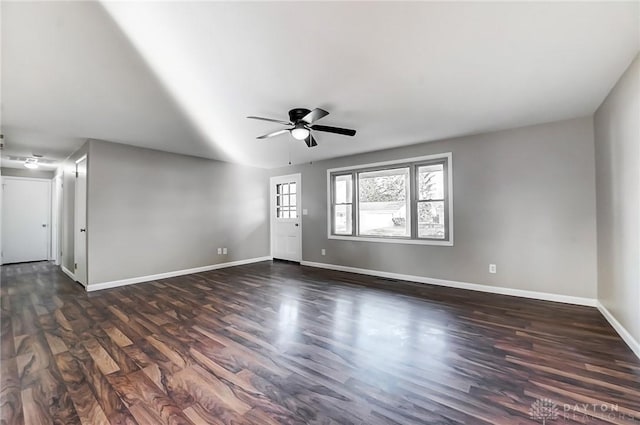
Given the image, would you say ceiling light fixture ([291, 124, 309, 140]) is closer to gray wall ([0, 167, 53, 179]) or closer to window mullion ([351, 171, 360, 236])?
window mullion ([351, 171, 360, 236])

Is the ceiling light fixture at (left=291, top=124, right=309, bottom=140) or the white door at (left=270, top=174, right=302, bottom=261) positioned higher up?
the ceiling light fixture at (left=291, top=124, right=309, bottom=140)

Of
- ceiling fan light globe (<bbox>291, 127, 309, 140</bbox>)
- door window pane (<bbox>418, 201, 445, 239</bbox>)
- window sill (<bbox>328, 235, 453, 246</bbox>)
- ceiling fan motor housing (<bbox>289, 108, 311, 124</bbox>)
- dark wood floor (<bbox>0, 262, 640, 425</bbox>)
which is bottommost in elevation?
dark wood floor (<bbox>0, 262, 640, 425</bbox>)

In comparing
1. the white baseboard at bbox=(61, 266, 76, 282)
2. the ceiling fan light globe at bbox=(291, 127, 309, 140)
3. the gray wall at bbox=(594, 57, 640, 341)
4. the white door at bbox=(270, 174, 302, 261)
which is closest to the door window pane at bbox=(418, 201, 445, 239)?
the gray wall at bbox=(594, 57, 640, 341)

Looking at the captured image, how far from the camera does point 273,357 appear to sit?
2195 millimetres

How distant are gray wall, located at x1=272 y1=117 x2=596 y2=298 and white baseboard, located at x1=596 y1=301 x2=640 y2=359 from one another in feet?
1.29

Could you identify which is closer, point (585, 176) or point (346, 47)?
point (346, 47)

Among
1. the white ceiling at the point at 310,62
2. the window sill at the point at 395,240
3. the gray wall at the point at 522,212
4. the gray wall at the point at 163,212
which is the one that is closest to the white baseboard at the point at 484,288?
the gray wall at the point at 522,212

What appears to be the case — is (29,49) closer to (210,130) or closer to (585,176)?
(210,130)

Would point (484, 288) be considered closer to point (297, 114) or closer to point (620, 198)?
point (620, 198)

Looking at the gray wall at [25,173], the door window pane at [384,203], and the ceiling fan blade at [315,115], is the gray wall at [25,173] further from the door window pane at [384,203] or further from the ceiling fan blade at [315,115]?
the door window pane at [384,203]

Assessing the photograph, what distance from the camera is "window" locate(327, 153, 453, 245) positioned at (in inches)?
175

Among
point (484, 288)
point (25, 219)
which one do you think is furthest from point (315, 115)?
point (25, 219)

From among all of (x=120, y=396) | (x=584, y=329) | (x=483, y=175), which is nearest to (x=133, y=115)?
(x=120, y=396)

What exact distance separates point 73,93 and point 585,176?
6013 millimetres
